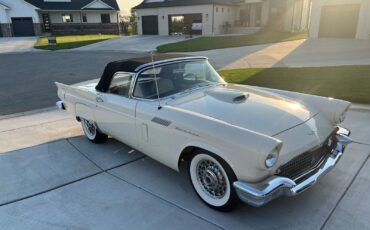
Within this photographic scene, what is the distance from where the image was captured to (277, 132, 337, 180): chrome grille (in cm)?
284

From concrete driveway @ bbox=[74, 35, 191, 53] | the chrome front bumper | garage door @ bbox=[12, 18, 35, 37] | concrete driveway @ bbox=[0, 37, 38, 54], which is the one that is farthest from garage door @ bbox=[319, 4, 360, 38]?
garage door @ bbox=[12, 18, 35, 37]

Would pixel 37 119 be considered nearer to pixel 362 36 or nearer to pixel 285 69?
pixel 285 69

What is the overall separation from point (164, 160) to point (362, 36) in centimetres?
2067

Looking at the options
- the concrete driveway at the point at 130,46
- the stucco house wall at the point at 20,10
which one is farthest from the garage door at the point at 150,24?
the stucco house wall at the point at 20,10

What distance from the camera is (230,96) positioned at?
11.9 feet

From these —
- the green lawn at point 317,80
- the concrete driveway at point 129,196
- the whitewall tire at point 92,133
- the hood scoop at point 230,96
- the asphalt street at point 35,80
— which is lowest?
the asphalt street at point 35,80

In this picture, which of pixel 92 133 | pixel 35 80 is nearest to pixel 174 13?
pixel 35 80

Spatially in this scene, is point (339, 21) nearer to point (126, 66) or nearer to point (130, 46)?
point (130, 46)

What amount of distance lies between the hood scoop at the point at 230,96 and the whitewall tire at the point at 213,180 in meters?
0.85

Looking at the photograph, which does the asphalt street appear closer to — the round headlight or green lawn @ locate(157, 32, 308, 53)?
green lawn @ locate(157, 32, 308, 53)

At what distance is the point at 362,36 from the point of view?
19422 mm

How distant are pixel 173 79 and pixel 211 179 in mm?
1581

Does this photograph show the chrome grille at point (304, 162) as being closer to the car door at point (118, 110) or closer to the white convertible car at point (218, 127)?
the white convertible car at point (218, 127)

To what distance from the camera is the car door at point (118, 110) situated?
3.89 metres
